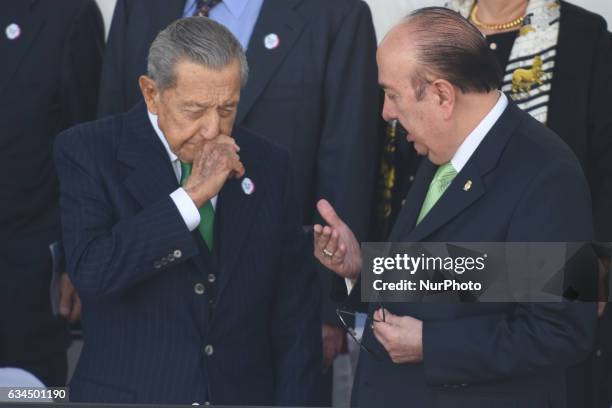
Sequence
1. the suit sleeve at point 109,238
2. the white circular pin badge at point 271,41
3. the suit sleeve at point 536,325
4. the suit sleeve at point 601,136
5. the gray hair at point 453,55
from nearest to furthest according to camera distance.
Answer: the suit sleeve at point 536,325, the gray hair at point 453,55, the suit sleeve at point 109,238, the suit sleeve at point 601,136, the white circular pin badge at point 271,41

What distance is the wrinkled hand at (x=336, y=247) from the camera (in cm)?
285

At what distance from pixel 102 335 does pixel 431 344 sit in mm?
745

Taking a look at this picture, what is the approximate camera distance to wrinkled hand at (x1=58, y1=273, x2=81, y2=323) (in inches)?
147

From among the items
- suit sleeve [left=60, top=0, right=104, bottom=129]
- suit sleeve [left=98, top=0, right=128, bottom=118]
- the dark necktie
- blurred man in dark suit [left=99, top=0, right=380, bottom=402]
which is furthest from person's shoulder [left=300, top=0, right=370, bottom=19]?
suit sleeve [left=60, top=0, right=104, bottom=129]

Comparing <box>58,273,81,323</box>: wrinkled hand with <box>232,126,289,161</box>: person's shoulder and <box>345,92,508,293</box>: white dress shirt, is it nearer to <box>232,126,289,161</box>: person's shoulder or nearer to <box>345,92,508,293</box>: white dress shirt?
<box>232,126,289,161</box>: person's shoulder

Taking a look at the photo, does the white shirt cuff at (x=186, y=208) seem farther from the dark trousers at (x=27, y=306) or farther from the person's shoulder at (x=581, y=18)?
the person's shoulder at (x=581, y=18)

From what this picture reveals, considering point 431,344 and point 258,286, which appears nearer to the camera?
point 431,344

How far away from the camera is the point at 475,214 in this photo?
8.57 feet

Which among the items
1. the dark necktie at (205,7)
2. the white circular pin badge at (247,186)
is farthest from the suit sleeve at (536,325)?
the dark necktie at (205,7)

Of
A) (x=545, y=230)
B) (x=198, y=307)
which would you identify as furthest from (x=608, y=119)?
(x=198, y=307)

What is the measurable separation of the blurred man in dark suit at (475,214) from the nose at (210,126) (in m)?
0.38

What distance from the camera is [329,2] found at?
3672 millimetres

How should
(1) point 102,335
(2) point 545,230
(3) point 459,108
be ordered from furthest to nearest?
(1) point 102,335 < (3) point 459,108 < (2) point 545,230

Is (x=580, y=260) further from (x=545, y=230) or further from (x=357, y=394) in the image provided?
(x=357, y=394)
